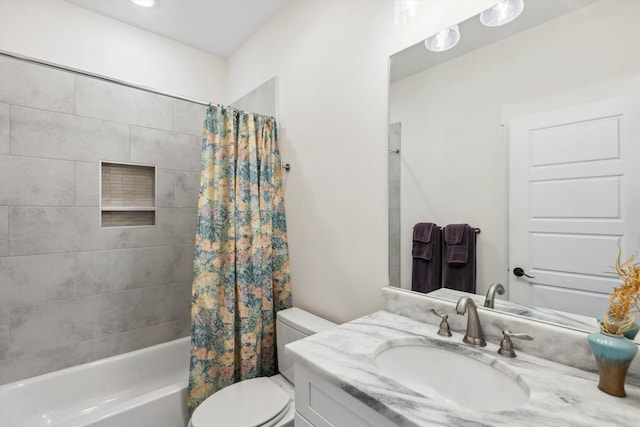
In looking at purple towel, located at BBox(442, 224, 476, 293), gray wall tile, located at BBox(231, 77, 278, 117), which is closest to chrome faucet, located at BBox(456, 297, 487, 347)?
purple towel, located at BBox(442, 224, 476, 293)

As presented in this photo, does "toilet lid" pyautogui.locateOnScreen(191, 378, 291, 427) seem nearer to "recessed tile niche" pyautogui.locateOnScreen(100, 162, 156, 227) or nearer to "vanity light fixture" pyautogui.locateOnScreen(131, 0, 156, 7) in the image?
"recessed tile niche" pyautogui.locateOnScreen(100, 162, 156, 227)

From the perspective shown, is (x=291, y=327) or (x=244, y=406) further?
(x=291, y=327)

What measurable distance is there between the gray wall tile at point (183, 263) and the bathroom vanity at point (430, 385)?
63.0 inches

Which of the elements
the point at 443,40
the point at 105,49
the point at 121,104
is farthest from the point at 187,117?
the point at 443,40

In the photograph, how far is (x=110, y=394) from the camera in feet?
5.98

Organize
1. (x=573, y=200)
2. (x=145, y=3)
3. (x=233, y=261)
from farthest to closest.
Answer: (x=145, y=3), (x=233, y=261), (x=573, y=200)

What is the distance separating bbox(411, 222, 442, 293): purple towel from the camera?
1161 mm

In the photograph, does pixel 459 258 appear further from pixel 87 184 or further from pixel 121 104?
pixel 121 104

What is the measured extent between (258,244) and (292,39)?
1.30 m

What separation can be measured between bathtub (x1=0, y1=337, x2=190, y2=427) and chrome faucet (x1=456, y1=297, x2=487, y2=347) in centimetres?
147

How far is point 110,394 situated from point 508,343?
227 centimetres

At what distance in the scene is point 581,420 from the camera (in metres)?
0.58

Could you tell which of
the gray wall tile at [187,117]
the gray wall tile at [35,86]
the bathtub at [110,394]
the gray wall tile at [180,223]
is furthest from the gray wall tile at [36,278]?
the gray wall tile at [187,117]

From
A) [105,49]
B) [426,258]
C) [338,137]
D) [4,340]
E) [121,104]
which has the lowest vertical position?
[4,340]
